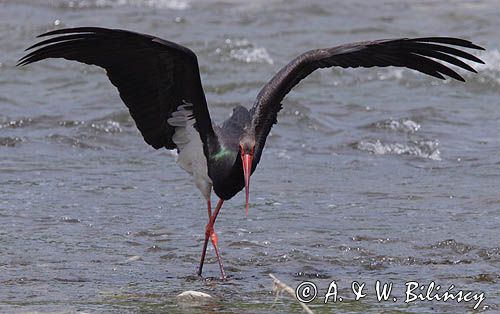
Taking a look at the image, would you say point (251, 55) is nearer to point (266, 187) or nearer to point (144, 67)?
point (266, 187)

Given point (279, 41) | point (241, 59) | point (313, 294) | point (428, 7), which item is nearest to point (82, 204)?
point (313, 294)

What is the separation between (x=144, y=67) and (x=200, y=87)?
1.04ft

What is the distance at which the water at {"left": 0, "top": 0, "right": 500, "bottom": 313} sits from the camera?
247 inches

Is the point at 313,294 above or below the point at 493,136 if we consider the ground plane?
below

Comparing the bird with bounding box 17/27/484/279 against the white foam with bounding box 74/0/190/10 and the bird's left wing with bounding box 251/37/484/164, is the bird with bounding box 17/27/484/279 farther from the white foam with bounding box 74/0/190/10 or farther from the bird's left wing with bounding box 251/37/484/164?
the white foam with bounding box 74/0/190/10

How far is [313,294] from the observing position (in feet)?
19.6

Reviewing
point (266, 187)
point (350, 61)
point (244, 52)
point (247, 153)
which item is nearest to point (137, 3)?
point (244, 52)

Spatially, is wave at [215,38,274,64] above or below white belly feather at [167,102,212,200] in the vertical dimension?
above

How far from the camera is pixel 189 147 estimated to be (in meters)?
6.77

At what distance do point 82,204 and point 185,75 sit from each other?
225 cm

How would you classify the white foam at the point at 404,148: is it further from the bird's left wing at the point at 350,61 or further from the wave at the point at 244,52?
the wave at the point at 244,52

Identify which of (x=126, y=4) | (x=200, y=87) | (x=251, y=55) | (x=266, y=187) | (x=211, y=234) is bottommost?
(x=211, y=234)

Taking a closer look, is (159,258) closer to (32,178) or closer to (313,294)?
(313,294)

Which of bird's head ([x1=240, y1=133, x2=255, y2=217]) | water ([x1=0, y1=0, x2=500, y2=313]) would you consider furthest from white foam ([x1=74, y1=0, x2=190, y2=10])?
bird's head ([x1=240, y1=133, x2=255, y2=217])
